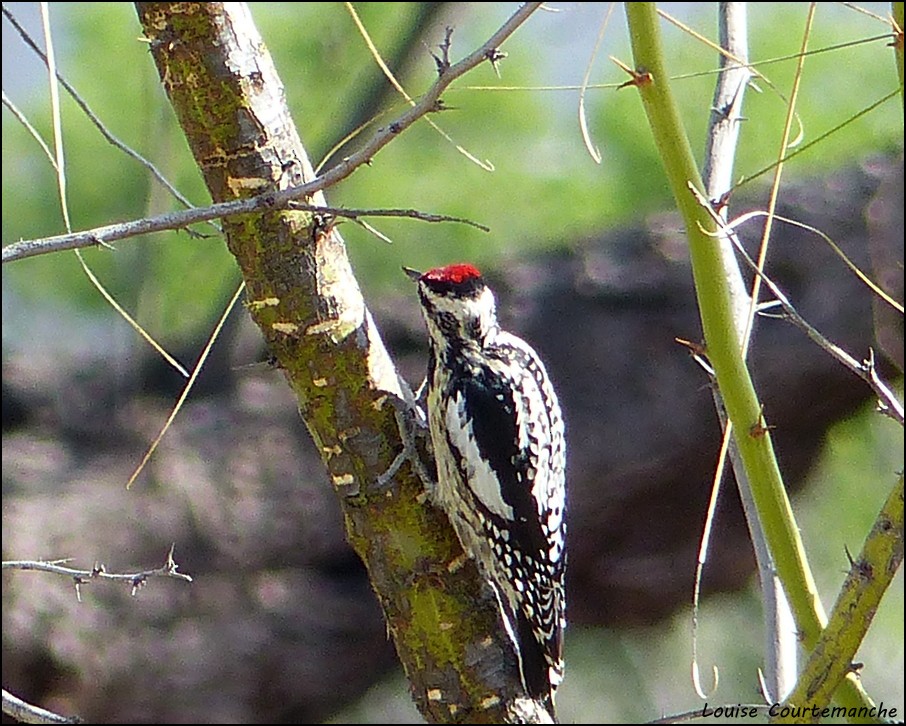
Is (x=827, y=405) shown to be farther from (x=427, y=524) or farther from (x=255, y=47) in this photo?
(x=255, y=47)

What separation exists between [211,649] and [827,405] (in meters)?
1.94

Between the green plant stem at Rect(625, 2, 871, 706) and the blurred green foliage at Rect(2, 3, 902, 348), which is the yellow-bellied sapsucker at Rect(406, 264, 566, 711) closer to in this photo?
the green plant stem at Rect(625, 2, 871, 706)

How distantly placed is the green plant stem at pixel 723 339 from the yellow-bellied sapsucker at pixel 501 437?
88cm

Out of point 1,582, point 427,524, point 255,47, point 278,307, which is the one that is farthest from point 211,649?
point 255,47

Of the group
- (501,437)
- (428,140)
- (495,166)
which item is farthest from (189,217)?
(428,140)

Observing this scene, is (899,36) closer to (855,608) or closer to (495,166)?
(855,608)

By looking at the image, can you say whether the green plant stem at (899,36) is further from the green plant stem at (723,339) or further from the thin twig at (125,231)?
the thin twig at (125,231)

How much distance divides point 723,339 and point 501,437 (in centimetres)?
108

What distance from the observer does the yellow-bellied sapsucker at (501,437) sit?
7.18ft

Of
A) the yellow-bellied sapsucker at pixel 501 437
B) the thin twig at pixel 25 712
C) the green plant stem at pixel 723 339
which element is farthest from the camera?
the yellow-bellied sapsucker at pixel 501 437

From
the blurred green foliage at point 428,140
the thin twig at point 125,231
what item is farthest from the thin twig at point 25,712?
the blurred green foliage at point 428,140

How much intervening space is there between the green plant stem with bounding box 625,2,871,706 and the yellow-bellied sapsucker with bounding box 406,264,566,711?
0.88 meters

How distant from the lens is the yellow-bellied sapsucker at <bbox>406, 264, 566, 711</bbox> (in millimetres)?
2188

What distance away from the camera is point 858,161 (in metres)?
4.11
